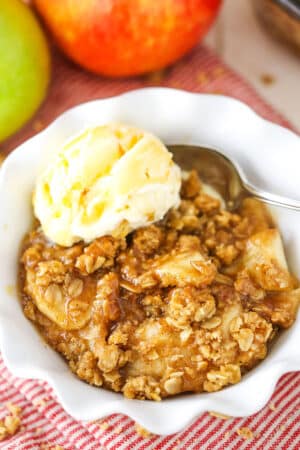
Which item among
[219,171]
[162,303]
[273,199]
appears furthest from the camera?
[219,171]

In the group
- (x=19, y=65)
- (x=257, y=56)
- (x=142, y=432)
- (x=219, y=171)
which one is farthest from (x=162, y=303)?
(x=257, y=56)

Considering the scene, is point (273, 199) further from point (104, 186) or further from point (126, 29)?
point (126, 29)

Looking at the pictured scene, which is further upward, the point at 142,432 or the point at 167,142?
the point at 167,142

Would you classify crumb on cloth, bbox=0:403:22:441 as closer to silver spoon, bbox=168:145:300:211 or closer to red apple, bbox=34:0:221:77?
silver spoon, bbox=168:145:300:211

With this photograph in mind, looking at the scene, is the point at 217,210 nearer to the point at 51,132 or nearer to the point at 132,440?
the point at 51,132

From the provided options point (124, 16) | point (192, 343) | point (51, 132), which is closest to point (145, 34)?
point (124, 16)

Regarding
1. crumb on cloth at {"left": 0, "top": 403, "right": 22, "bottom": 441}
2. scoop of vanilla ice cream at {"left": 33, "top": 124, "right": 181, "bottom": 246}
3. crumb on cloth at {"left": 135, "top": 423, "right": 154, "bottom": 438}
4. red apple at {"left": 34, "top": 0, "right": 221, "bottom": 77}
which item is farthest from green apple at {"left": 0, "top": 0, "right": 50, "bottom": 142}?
crumb on cloth at {"left": 135, "top": 423, "right": 154, "bottom": 438}

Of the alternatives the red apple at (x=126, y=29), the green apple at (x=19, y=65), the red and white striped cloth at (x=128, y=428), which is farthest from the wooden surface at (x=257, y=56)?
the red and white striped cloth at (x=128, y=428)
